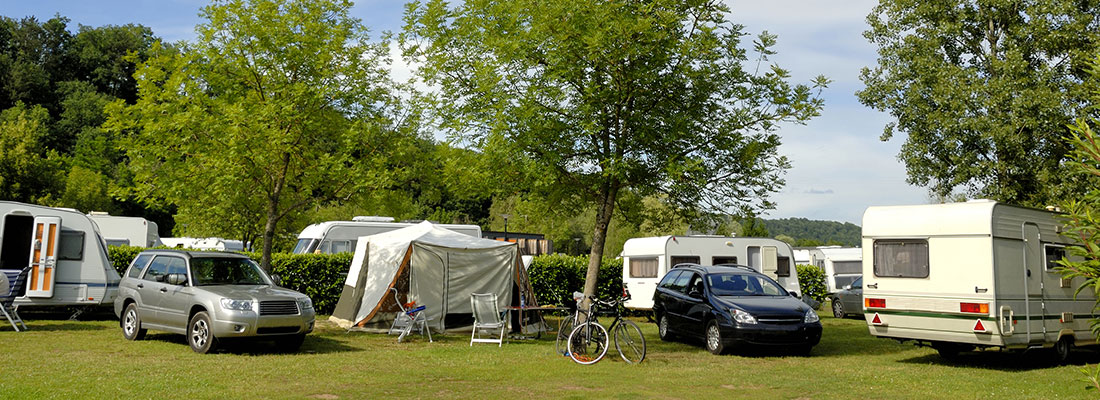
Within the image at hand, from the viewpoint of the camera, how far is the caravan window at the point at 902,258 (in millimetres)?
11594

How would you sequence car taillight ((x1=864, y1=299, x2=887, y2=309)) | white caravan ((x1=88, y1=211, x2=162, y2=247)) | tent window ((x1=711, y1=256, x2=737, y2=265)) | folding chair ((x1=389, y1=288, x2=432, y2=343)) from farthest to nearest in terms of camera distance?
white caravan ((x1=88, y1=211, x2=162, y2=247)) → tent window ((x1=711, y1=256, x2=737, y2=265)) → folding chair ((x1=389, y1=288, x2=432, y2=343)) → car taillight ((x1=864, y1=299, x2=887, y2=309))

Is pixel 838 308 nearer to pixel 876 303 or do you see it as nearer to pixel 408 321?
pixel 876 303

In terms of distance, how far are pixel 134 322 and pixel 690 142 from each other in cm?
958

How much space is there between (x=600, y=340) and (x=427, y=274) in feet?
17.1

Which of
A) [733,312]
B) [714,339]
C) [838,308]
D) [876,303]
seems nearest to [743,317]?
[733,312]

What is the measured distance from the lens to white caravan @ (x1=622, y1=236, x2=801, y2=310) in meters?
21.0

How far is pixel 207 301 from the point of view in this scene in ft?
38.0

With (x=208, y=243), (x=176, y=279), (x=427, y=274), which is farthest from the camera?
(x=208, y=243)

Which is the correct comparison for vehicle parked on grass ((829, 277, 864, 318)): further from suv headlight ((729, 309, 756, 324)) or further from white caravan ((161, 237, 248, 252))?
white caravan ((161, 237, 248, 252))

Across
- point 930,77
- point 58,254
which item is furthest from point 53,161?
point 930,77

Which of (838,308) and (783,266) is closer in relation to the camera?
(783,266)

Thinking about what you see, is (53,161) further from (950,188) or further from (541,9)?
(950,188)

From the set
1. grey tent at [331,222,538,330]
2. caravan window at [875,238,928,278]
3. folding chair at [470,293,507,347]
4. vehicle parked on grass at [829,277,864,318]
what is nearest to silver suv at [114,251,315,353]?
folding chair at [470,293,507,347]

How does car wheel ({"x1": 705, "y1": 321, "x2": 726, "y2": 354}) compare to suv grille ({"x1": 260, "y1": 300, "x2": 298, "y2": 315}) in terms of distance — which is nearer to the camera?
suv grille ({"x1": 260, "y1": 300, "x2": 298, "y2": 315})
